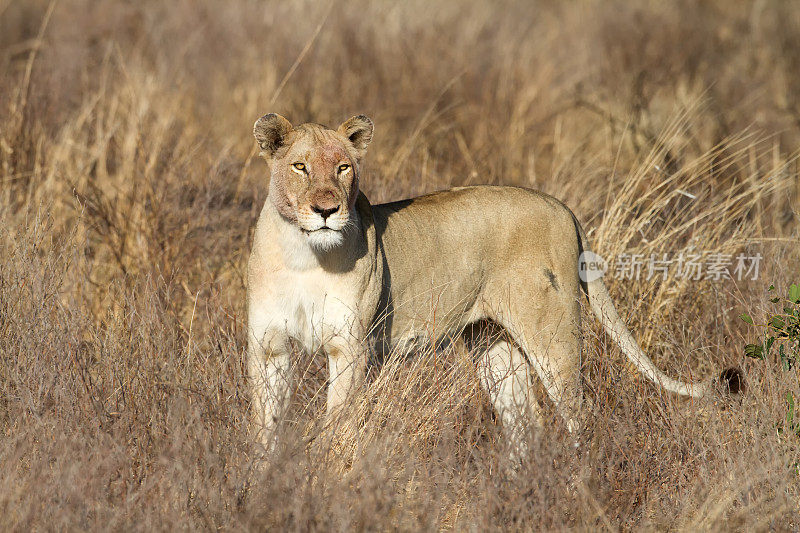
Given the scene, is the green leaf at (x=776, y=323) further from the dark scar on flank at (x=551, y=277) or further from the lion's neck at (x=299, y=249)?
the lion's neck at (x=299, y=249)

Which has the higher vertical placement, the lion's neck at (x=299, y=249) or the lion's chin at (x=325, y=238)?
the lion's chin at (x=325, y=238)

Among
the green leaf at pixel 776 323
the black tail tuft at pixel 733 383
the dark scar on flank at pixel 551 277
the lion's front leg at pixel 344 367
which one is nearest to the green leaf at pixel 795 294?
the green leaf at pixel 776 323

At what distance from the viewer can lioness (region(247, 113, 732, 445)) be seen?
3502 millimetres

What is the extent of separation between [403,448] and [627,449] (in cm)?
78

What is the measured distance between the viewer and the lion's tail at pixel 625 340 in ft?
12.3

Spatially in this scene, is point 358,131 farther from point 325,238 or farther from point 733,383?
point 733,383

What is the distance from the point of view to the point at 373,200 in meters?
5.30

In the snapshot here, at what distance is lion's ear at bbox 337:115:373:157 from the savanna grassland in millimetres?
866

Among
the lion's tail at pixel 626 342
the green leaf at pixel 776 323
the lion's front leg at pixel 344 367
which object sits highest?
the green leaf at pixel 776 323

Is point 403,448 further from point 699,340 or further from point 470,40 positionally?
point 470,40

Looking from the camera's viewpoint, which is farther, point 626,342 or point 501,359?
point 501,359

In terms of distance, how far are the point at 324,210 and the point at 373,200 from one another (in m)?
1.96

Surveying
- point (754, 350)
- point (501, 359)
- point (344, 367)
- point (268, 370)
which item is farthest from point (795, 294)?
point (268, 370)

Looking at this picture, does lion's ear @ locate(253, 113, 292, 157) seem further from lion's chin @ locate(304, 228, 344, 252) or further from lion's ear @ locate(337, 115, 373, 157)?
lion's chin @ locate(304, 228, 344, 252)
